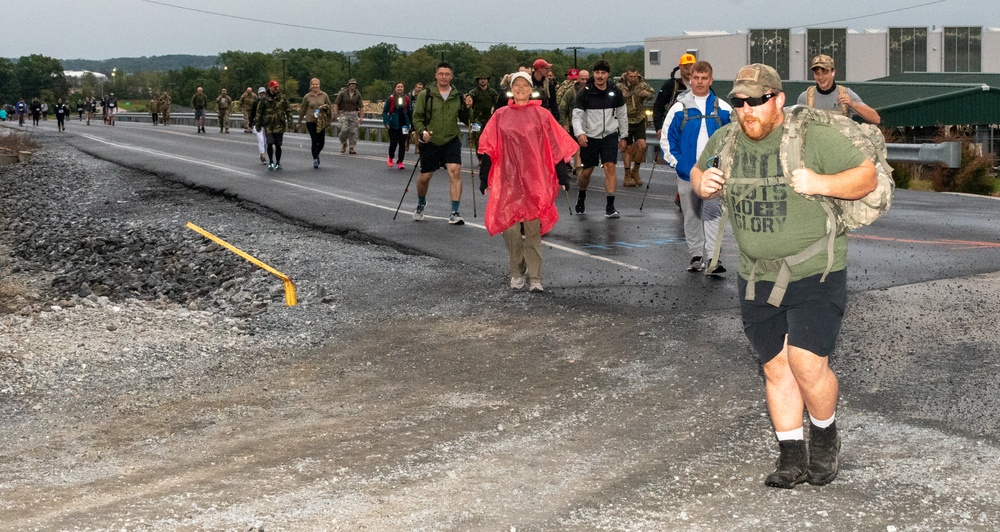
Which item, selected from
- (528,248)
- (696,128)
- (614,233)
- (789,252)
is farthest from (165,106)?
(789,252)

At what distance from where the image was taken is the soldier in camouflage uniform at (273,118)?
25.0m

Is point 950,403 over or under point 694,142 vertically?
under

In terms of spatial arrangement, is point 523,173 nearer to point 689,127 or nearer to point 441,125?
point 689,127

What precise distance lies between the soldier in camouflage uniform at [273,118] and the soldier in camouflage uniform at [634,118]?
24.8 ft

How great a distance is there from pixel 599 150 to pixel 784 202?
10.6 m

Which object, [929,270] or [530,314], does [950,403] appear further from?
[929,270]

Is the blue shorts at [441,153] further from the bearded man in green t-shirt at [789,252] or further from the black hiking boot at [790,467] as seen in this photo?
the black hiking boot at [790,467]

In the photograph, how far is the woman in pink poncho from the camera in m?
10.9

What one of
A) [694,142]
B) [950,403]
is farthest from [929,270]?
[950,403]

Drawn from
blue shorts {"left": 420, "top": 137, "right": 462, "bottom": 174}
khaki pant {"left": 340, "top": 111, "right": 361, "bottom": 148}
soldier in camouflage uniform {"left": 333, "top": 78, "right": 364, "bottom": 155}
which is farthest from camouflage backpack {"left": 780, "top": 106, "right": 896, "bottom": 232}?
khaki pant {"left": 340, "top": 111, "right": 361, "bottom": 148}

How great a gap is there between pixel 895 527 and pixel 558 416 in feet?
7.46

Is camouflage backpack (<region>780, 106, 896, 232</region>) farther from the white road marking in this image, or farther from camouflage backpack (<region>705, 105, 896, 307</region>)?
the white road marking

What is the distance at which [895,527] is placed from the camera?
5039 millimetres

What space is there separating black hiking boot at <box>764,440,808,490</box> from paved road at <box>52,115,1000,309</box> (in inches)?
170
